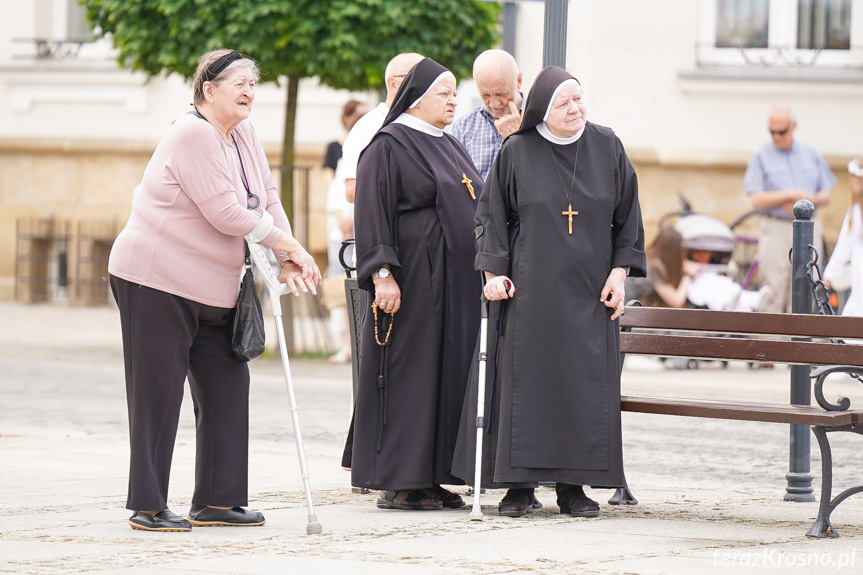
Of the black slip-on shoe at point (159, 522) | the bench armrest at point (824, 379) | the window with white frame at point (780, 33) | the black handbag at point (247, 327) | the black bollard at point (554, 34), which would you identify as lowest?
the black slip-on shoe at point (159, 522)

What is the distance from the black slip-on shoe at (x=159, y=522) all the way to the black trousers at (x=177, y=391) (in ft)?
0.17

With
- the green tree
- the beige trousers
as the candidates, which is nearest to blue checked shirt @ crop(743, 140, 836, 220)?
the beige trousers

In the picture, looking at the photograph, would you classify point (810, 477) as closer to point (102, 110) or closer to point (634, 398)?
point (634, 398)

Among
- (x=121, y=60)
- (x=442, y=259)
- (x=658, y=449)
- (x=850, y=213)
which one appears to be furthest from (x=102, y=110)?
(x=442, y=259)

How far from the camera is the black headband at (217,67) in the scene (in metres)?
5.84

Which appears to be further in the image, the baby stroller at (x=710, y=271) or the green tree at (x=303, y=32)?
the baby stroller at (x=710, y=271)

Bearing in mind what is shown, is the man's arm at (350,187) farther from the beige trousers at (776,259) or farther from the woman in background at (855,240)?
the beige trousers at (776,259)

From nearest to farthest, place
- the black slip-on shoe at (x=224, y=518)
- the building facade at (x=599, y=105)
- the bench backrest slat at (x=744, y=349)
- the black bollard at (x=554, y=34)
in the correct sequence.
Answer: the black slip-on shoe at (x=224, y=518) < the bench backrest slat at (x=744, y=349) < the black bollard at (x=554, y=34) < the building facade at (x=599, y=105)

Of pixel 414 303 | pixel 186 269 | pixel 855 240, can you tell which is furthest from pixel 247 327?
pixel 855 240

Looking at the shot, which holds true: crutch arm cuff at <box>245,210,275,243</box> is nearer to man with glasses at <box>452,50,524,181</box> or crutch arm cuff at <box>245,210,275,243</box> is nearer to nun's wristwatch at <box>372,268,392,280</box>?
nun's wristwatch at <box>372,268,392,280</box>

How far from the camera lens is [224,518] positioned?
601 cm

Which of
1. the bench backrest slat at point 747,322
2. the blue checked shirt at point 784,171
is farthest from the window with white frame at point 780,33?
the bench backrest slat at point 747,322

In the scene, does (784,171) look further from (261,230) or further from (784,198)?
(261,230)

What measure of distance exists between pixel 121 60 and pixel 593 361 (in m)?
8.18
